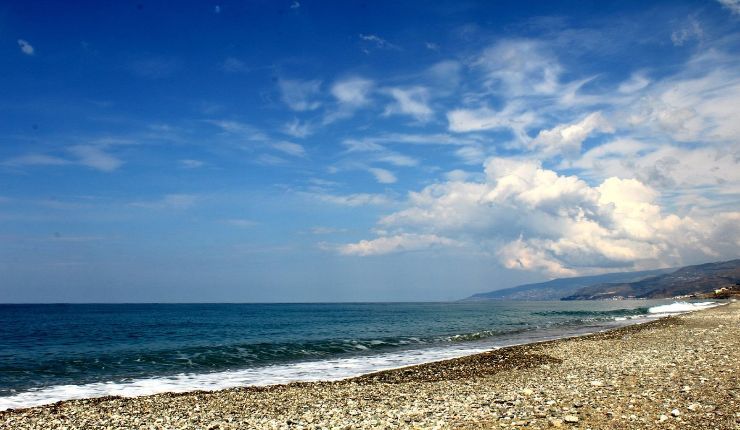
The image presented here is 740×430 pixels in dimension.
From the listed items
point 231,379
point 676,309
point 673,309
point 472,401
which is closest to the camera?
point 472,401

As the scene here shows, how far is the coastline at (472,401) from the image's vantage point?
525 inches

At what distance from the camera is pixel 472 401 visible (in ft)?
52.4

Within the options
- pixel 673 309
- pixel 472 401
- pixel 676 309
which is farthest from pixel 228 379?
pixel 673 309

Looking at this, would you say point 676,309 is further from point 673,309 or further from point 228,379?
point 228,379

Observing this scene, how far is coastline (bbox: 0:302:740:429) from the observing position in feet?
43.7

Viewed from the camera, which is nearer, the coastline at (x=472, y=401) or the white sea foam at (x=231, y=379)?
the coastline at (x=472, y=401)

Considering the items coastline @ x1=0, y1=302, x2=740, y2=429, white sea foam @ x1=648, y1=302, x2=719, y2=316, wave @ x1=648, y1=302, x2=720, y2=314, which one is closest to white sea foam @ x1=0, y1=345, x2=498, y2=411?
coastline @ x1=0, y1=302, x2=740, y2=429

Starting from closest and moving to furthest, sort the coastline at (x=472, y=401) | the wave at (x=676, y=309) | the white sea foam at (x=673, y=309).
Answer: the coastline at (x=472, y=401) < the white sea foam at (x=673, y=309) < the wave at (x=676, y=309)

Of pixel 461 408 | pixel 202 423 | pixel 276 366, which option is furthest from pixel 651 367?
pixel 276 366

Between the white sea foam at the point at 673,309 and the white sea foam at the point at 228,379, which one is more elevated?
the white sea foam at the point at 228,379

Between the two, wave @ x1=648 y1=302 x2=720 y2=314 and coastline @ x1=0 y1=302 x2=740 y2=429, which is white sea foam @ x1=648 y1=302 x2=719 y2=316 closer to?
wave @ x1=648 y1=302 x2=720 y2=314

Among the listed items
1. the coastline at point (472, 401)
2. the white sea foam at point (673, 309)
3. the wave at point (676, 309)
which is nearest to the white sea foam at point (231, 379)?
the coastline at point (472, 401)

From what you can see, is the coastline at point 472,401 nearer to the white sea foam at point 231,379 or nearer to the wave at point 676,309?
the white sea foam at point 231,379

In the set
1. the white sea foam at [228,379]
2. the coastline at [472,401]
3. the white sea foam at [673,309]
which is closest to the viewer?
the coastline at [472,401]
